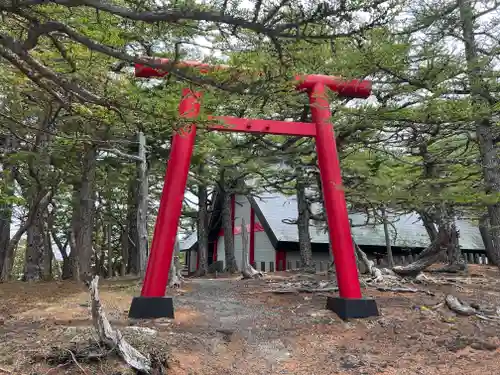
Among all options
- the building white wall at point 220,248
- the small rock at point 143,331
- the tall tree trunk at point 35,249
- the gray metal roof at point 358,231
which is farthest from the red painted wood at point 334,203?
the building white wall at point 220,248

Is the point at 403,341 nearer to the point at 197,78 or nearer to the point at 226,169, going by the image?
the point at 197,78

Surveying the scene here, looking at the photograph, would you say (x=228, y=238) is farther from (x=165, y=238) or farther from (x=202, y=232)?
(x=165, y=238)

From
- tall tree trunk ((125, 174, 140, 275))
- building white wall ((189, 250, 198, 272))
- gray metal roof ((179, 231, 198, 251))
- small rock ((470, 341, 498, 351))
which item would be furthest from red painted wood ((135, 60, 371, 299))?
building white wall ((189, 250, 198, 272))

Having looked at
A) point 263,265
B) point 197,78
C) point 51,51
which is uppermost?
point 51,51

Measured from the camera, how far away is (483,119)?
6.98 meters

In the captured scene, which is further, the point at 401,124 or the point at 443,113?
the point at 401,124

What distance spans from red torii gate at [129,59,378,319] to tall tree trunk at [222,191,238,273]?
390 inches

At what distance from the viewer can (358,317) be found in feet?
22.5

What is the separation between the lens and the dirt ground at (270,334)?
4719mm

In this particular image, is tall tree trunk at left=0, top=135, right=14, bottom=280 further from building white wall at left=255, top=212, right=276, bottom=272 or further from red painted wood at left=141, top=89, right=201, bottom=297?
building white wall at left=255, top=212, right=276, bottom=272

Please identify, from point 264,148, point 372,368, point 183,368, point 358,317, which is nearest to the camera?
point 183,368

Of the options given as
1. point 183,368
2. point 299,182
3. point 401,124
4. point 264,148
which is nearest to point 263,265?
point 299,182

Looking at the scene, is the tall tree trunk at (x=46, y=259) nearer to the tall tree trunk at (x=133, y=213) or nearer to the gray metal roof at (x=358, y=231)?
the tall tree trunk at (x=133, y=213)

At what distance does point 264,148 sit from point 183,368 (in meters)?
7.40
